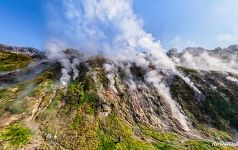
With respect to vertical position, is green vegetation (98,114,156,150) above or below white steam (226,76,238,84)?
below

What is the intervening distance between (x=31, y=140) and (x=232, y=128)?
9205 centimetres

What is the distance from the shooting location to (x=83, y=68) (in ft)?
591

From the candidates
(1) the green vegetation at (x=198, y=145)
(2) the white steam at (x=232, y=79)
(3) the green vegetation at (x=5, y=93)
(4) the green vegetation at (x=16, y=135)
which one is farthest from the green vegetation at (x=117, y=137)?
(2) the white steam at (x=232, y=79)

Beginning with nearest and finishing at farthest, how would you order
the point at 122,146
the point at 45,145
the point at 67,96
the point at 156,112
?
the point at 45,145, the point at 122,146, the point at 67,96, the point at 156,112

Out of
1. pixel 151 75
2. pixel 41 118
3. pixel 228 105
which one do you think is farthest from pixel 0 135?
pixel 228 105

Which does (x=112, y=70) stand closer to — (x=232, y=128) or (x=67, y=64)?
(x=67, y=64)

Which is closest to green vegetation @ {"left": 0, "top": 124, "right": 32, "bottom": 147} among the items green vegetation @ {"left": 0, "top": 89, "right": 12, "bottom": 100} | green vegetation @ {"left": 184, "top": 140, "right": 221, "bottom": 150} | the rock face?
the rock face

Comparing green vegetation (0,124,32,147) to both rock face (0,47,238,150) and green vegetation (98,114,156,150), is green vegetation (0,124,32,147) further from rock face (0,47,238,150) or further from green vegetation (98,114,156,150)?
green vegetation (98,114,156,150)

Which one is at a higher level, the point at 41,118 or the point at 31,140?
the point at 41,118

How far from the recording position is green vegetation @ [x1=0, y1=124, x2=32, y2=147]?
11269cm

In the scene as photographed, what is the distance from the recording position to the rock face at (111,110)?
406 ft

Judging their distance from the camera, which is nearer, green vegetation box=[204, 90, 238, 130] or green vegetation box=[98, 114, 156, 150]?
green vegetation box=[98, 114, 156, 150]

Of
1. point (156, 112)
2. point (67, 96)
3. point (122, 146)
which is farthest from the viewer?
point (156, 112)

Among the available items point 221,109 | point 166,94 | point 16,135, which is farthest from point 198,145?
point 16,135
